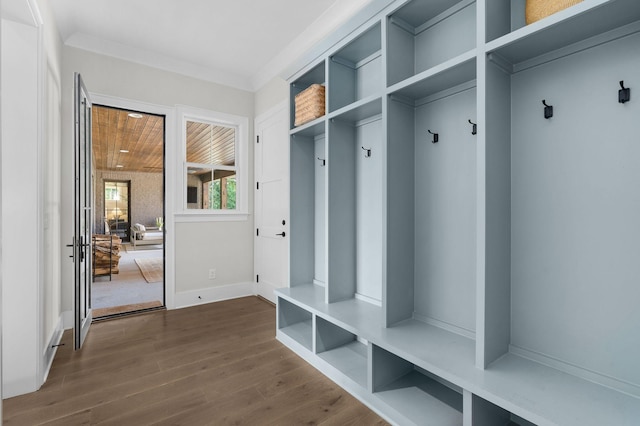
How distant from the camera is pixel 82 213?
105 inches

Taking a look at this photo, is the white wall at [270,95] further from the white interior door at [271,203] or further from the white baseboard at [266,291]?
the white baseboard at [266,291]

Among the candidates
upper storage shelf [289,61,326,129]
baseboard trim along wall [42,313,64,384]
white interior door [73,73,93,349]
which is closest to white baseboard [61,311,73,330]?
baseboard trim along wall [42,313,64,384]

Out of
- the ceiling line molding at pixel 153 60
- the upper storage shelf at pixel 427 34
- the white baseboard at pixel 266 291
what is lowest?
the white baseboard at pixel 266 291

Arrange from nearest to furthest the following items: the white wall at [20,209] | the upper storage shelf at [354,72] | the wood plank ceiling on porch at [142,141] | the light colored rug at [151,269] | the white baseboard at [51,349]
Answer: the white wall at [20,209], the white baseboard at [51,349], the upper storage shelf at [354,72], the wood plank ceiling on porch at [142,141], the light colored rug at [151,269]

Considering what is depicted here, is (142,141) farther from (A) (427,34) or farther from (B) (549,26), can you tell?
(B) (549,26)

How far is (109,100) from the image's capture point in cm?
339

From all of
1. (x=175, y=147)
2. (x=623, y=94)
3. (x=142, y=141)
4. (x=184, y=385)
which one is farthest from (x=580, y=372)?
(x=142, y=141)

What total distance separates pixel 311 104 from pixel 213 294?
2701mm

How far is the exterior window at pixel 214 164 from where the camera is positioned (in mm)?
3967

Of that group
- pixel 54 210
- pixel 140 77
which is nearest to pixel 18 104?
pixel 54 210

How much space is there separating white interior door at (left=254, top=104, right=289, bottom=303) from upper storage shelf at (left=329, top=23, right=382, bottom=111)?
4.07ft

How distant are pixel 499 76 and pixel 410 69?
0.66m

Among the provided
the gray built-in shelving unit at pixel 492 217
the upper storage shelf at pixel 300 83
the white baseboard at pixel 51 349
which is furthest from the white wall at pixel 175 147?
the gray built-in shelving unit at pixel 492 217

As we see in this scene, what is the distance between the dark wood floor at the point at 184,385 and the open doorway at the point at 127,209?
115 centimetres
